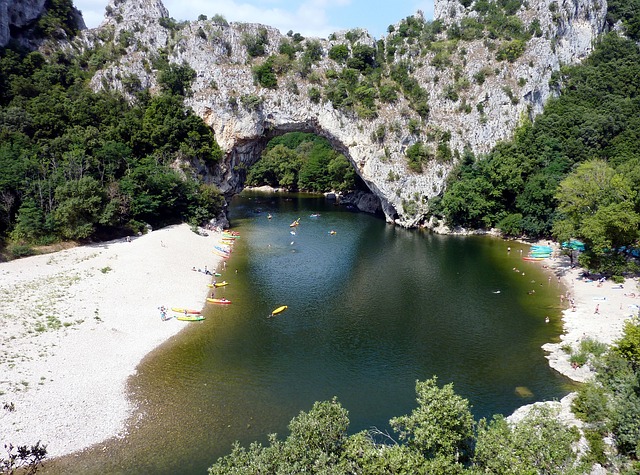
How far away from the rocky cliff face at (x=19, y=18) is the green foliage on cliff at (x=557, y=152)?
236 feet

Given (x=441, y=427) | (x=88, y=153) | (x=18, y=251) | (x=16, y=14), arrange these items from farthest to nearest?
(x=16, y=14)
(x=88, y=153)
(x=18, y=251)
(x=441, y=427)

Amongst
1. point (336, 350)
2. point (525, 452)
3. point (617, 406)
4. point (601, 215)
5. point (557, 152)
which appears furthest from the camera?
point (557, 152)

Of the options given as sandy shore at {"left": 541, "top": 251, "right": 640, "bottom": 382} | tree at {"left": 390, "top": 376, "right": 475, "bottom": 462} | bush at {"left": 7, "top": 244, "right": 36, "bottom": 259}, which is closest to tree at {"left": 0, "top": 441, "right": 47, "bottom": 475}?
tree at {"left": 390, "top": 376, "right": 475, "bottom": 462}

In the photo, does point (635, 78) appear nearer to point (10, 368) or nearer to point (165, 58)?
point (165, 58)

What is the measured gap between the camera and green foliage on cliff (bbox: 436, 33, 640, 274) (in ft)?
196

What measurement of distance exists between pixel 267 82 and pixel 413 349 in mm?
55727

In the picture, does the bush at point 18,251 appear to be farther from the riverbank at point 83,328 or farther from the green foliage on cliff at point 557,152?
the green foliage on cliff at point 557,152

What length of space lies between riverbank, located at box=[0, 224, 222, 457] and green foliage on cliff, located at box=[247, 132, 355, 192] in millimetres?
49758

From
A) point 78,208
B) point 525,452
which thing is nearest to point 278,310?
point 525,452

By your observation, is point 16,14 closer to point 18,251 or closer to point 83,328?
point 18,251

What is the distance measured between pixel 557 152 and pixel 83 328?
63.8 m

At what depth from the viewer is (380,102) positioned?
2997 inches

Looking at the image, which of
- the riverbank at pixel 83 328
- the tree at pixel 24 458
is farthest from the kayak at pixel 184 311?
the tree at pixel 24 458

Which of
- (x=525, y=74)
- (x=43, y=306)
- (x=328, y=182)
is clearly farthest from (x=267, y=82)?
(x=43, y=306)
